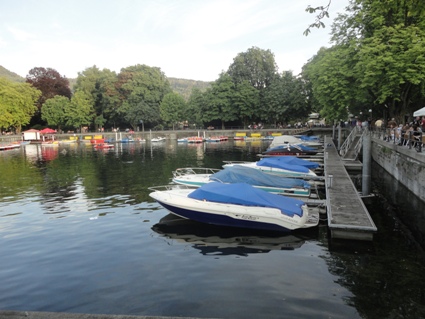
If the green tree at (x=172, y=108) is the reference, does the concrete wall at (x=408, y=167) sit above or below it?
below

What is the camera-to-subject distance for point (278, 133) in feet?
269

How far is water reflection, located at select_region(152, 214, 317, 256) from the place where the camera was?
1271 cm

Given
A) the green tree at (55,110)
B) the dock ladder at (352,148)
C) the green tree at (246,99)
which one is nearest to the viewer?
the dock ladder at (352,148)

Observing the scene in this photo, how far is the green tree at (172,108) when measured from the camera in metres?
98.8

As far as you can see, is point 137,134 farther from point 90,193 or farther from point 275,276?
point 275,276

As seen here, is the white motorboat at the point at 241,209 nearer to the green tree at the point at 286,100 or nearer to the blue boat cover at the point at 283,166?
the blue boat cover at the point at 283,166

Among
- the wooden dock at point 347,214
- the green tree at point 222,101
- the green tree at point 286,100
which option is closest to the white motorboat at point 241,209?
the wooden dock at point 347,214

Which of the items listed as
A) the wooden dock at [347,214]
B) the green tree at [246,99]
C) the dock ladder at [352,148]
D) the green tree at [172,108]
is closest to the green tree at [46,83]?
the green tree at [172,108]

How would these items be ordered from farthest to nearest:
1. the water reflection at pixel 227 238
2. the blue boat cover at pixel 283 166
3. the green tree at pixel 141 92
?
the green tree at pixel 141 92
the blue boat cover at pixel 283 166
the water reflection at pixel 227 238

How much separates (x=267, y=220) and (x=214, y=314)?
626 centimetres

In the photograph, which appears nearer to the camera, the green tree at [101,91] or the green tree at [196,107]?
the green tree at [196,107]

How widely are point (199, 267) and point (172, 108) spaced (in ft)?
300

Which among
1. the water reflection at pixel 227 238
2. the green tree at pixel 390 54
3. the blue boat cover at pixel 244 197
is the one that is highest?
the green tree at pixel 390 54

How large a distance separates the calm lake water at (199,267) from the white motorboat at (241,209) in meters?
0.54
